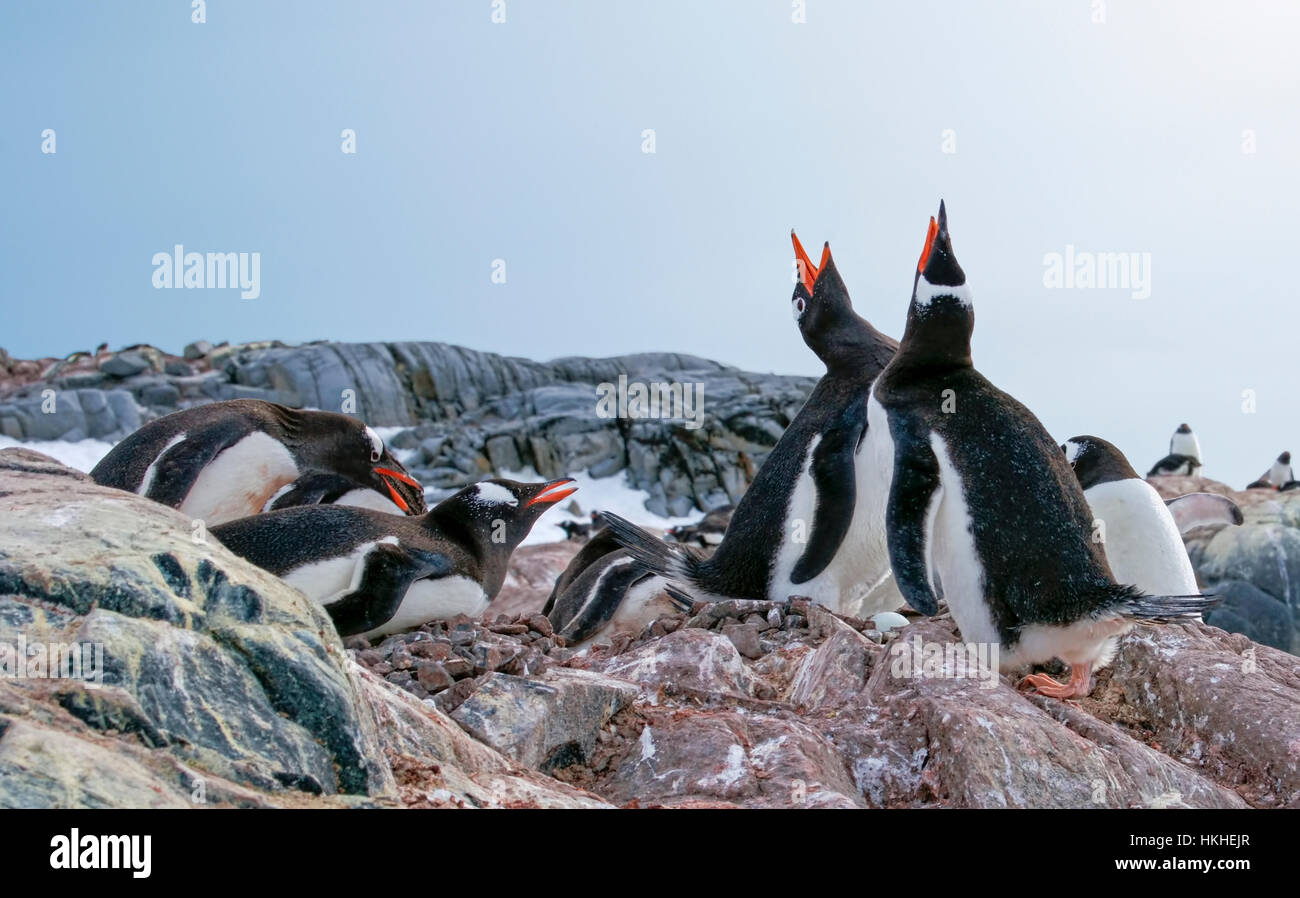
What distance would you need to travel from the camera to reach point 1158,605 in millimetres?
3611

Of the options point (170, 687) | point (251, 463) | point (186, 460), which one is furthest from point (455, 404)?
point (170, 687)

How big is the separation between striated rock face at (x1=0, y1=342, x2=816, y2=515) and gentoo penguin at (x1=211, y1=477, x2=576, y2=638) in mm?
26819

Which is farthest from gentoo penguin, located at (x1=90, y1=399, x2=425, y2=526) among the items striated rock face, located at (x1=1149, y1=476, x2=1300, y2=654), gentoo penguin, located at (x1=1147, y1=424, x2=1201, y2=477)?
gentoo penguin, located at (x1=1147, y1=424, x2=1201, y2=477)

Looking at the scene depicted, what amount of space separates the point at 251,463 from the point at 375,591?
7.90 feet

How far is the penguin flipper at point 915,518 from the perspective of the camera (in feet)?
13.1

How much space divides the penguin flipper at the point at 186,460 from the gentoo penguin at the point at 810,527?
234 centimetres

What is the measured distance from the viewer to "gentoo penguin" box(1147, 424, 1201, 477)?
24.6 metres

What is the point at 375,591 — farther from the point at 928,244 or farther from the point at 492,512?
the point at 928,244

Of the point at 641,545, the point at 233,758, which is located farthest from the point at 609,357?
the point at 233,758

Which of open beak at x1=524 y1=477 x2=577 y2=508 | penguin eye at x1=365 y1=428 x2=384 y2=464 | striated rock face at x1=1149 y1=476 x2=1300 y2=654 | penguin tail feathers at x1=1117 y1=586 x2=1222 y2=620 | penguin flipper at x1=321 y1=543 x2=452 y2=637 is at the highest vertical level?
penguin eye at x1=365 y1=428 x2=384 y2=464

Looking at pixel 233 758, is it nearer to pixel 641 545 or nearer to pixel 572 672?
pixel 572 672

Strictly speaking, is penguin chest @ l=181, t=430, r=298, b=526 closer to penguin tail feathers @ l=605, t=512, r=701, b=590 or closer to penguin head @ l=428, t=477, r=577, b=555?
penguin head @ l=428, t=477, r=577, b=555

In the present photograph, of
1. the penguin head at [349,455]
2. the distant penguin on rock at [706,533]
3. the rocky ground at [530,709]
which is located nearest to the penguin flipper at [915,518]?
the rocky ground at [530,709]
